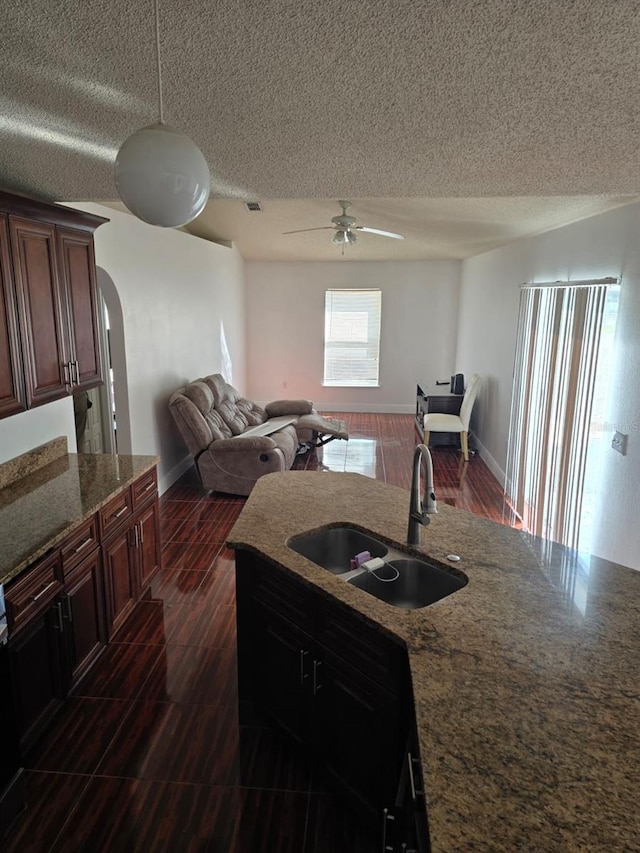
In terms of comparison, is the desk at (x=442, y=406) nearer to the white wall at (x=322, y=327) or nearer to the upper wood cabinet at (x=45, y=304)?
the white wall at (x=322, y=327)

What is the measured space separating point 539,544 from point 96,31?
2.23 meters

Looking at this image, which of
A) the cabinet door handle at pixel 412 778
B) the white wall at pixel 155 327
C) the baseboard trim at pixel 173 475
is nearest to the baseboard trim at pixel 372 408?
the white wall at pixel 155 327

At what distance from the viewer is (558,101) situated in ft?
5.53

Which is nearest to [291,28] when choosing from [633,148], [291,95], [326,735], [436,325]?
[291,95]

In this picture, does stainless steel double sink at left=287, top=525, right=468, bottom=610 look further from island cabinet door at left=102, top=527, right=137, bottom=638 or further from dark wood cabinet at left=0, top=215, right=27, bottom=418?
dark wood cabinet at left=0, top=215, right=27, bottom=418

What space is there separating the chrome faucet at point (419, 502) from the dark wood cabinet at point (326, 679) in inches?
18.7

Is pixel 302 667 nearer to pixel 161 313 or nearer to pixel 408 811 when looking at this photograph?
pixel 408 811

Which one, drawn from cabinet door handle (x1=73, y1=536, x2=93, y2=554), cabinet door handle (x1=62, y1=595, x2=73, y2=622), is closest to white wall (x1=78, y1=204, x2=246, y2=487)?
cabinet door handle (x1=73, y1=536, x2=93, y2=554)

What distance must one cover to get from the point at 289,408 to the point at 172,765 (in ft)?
15.8

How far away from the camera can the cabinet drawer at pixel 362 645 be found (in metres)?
1.60

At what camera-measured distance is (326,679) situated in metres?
1.90

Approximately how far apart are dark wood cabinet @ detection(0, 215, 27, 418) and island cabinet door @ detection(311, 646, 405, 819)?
5.81ft

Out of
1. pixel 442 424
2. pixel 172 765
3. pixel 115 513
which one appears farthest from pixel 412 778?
pixel 442 424

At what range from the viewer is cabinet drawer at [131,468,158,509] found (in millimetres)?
3057
